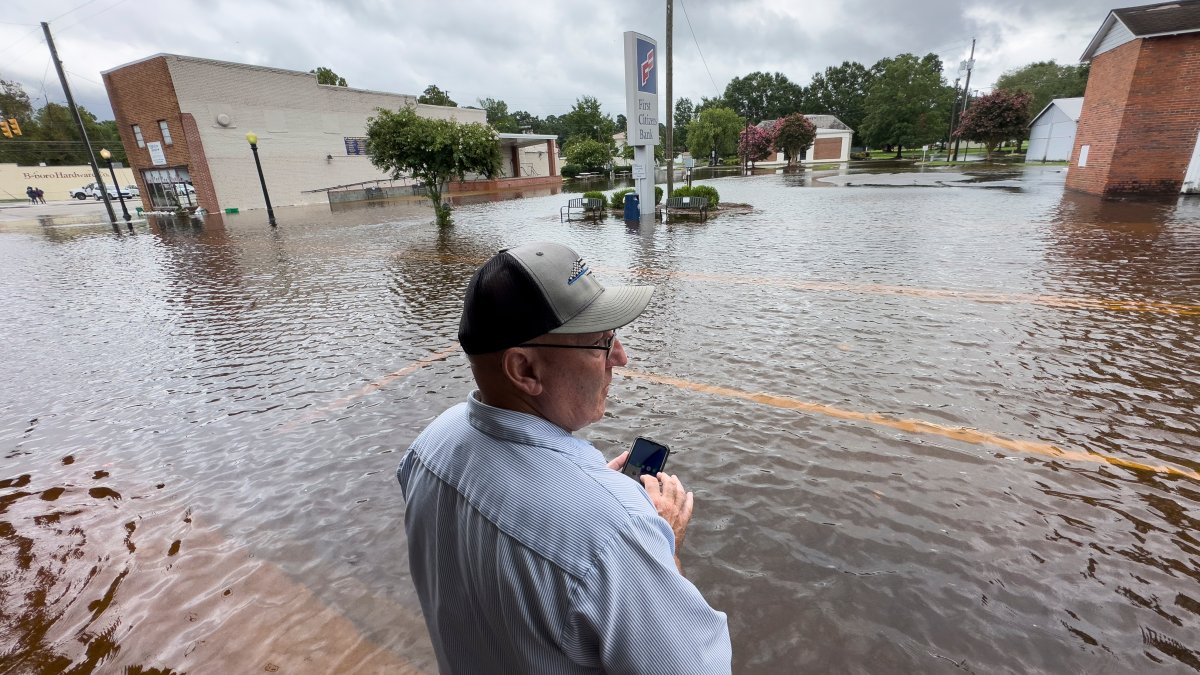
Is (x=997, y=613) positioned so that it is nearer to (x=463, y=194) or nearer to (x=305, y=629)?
(x=305, y=629)

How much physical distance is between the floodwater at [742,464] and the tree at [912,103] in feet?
182

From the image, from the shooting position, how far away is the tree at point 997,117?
43878 mm

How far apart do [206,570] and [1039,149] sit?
57408mm

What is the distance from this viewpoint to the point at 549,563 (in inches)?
35.9

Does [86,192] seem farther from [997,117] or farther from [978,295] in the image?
[997,117]

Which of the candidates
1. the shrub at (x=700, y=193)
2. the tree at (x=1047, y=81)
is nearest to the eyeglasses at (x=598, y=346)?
the shrub at (x=700, y=193)

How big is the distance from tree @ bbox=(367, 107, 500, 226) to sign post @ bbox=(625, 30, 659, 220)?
15.3ft

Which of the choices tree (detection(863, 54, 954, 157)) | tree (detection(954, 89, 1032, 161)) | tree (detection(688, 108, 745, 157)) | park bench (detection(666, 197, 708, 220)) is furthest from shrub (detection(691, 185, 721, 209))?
tree (detection(863, 54, 954, 157))

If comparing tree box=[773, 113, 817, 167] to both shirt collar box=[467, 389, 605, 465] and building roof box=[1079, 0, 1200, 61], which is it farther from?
shirt collar box=[467, 389, 605, 465]

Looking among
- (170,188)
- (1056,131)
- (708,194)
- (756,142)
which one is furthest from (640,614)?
(756,142)

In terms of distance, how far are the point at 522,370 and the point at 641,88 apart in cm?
1697

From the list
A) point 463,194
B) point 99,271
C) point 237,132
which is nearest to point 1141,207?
point 99,271

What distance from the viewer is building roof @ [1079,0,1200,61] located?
15.7 meters

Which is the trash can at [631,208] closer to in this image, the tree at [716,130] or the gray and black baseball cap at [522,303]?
the gray and black baseball cap at [522,303]
